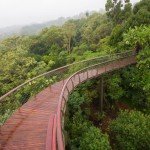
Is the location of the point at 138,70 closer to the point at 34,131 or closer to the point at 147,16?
the point at 147,16

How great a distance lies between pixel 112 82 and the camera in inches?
782

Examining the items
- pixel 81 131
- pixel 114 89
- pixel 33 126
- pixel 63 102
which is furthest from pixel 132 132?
pixel 33 126

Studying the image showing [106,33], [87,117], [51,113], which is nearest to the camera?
[51,113]

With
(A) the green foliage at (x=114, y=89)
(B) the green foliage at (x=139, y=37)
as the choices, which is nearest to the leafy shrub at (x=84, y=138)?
(A) the green foliage at (x=114, y=89)

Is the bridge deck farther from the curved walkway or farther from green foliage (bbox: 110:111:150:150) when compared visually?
green foliage (bbox: 110:111:150:150)

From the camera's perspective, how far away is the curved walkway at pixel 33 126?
8500 mm

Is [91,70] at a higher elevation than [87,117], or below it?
higher

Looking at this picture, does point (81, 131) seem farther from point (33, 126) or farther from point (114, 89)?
point (114, 89)

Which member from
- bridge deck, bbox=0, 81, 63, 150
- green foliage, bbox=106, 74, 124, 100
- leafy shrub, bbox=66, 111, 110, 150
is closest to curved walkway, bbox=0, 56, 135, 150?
bridge deck, bbox=0, 81, 63, 150

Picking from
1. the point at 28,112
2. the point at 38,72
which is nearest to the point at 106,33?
the point at 38,72

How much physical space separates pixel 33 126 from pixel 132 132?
21.0ft

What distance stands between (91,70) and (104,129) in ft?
13.0

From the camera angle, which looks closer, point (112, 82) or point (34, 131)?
point (34, 131)

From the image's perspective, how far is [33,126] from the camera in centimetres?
1006
